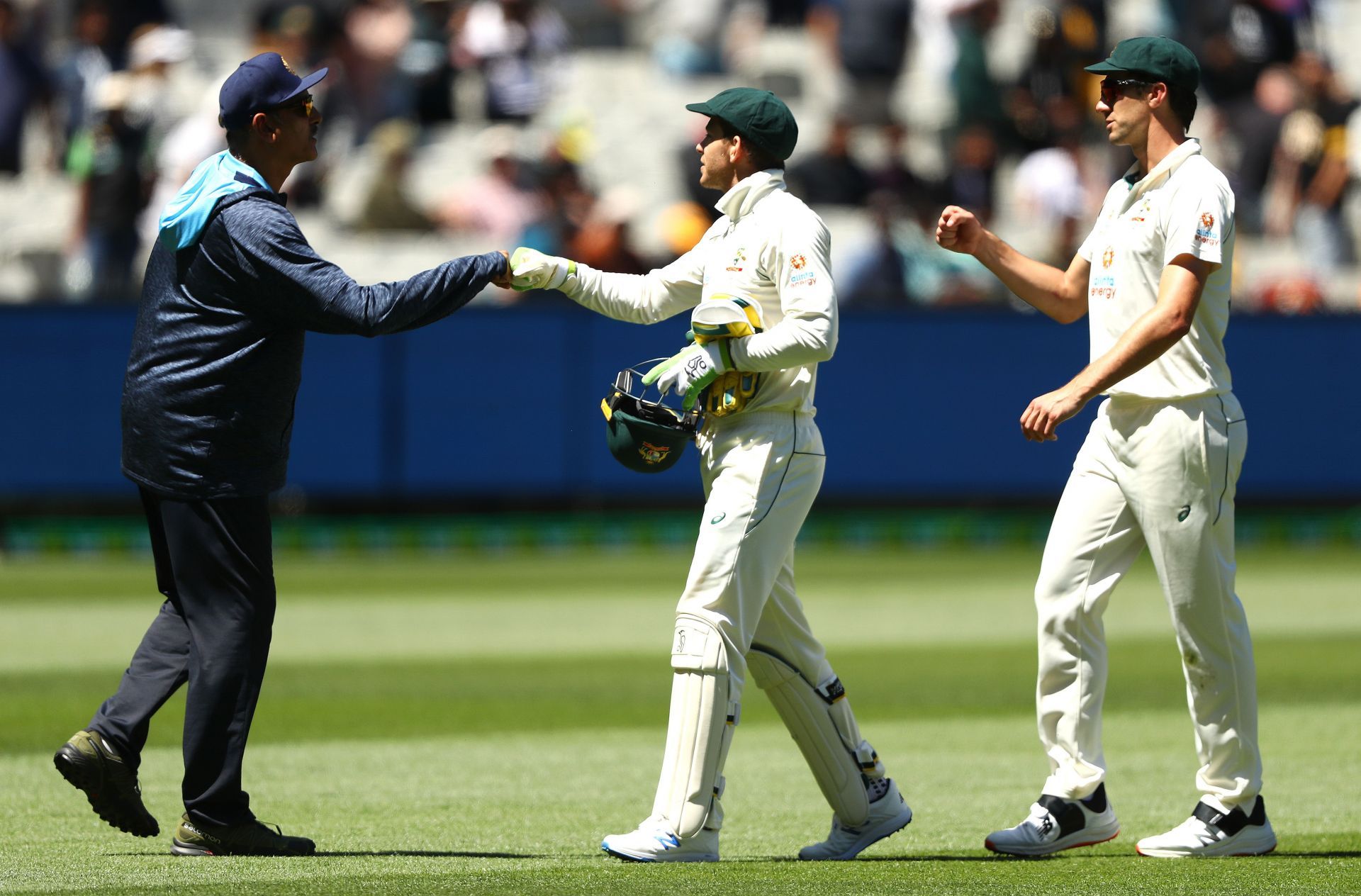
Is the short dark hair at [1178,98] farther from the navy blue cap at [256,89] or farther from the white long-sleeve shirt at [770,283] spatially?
the navy blue cap at [256,89]

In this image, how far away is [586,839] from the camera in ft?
21.8

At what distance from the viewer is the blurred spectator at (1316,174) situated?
21.5m

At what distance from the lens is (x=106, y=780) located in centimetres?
614

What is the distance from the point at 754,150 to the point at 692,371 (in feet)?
2.36

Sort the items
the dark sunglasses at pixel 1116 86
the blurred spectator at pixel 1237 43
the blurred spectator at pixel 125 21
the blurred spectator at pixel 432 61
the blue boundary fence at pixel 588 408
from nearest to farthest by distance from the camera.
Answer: the dark sunglasses at pixel 1116 86 < the blue boundary fence at pixel 588 408 < the blurred spectator at pixel 125 21 < the blurred spectator at pixel 432 61 < the blurred spectator at pixel 1237 43

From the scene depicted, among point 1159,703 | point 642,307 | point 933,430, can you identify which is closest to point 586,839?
point 642,307

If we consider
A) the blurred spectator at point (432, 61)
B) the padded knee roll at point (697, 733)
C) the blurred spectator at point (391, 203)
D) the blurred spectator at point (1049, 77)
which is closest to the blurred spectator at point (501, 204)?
the blurred spectator at point (391, 203)

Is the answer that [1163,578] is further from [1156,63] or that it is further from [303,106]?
[303,106]

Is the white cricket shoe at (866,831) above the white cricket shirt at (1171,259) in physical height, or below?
below

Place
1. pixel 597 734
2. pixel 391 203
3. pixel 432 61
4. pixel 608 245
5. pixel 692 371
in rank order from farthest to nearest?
pixel 432 61 < pixel 391 203 < pixel 608 245 < pixel 597 734 < pixel 692 371

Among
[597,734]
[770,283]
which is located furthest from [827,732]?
[597,734]

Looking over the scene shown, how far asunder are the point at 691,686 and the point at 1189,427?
164cm

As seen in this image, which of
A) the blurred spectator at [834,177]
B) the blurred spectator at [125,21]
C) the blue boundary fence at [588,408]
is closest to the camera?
the blue boundary fence at [588,408]

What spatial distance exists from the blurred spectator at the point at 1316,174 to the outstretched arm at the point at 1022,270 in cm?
1565
